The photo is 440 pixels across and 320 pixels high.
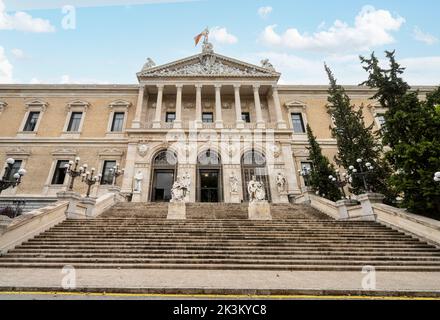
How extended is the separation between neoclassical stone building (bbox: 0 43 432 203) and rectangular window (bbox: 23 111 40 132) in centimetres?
9

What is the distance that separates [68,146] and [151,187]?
8603 mm

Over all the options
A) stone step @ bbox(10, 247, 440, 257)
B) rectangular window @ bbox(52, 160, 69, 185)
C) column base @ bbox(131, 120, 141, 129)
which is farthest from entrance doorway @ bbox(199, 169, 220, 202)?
stone step @ bbox(10, 247, 440, 257)

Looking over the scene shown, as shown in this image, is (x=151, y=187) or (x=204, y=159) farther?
(x=204, y=159)

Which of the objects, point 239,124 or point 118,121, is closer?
point 239,124

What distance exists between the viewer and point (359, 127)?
47.1 feet

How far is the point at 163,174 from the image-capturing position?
18.2 m

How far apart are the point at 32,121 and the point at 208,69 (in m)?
16.8

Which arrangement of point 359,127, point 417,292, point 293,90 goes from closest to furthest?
point 417,292 < point 359,127 < point 293,90

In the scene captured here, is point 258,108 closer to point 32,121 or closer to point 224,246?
point 224,246

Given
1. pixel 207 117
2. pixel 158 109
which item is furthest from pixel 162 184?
pixel 207 117

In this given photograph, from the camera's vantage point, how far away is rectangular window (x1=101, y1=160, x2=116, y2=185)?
18.2 meters

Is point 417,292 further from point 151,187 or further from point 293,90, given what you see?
point 293,90
